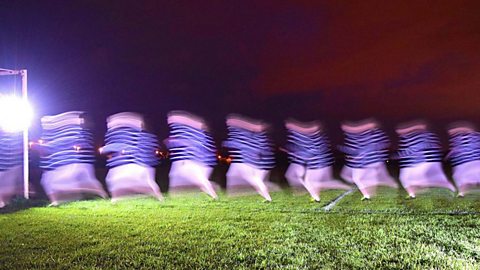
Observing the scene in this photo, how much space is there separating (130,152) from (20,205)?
3993 millimetres

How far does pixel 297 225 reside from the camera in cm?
845

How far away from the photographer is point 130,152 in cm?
1471

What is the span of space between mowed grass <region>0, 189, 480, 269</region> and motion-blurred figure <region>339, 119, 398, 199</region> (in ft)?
20.0

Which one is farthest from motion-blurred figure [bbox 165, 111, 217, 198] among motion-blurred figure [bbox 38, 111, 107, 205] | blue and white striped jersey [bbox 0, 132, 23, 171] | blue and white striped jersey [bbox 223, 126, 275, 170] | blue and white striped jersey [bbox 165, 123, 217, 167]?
blue and white striped jersey [bbox 0, 132, 23, 171]

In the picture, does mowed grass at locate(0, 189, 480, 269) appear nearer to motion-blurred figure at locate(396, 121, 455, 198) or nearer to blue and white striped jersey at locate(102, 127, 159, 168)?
blue and white striped jersey at locate(102, 127, 159, 168)

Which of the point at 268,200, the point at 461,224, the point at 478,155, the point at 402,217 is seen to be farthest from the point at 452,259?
the point at 478,155

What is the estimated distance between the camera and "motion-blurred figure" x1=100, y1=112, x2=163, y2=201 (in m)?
14.7

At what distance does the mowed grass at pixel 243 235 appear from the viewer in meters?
5.75

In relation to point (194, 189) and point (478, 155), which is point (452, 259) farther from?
point (478, 155)

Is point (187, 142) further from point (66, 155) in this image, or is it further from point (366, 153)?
point (366, 153)

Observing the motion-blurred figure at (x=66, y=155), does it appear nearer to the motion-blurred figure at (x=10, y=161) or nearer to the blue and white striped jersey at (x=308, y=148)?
the motion-blurred figure at (x=10, y=161)

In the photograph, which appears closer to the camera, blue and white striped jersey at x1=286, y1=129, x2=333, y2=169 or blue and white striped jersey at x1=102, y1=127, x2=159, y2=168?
blue and white striped jersey at x1=102, y1=127, x2=159, y2=168

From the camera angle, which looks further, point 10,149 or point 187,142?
point 187,142

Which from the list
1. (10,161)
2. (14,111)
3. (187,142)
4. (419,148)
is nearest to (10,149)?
(10,161)
